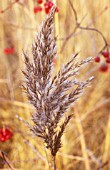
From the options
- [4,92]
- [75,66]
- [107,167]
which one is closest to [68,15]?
[4,92]

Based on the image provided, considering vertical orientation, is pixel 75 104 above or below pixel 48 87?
above

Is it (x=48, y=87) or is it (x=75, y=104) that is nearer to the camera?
(x=48, y=87)

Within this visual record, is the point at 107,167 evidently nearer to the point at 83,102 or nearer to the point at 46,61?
the point at 83,102

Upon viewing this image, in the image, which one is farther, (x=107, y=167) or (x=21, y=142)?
(x=21, y=142)

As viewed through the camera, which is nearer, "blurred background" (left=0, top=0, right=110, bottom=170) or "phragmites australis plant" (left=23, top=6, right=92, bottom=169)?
"phragmites australis plant" (left=23, top=6, right=92, bottom=169)

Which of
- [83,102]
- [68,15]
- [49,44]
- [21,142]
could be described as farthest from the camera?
[68,15]

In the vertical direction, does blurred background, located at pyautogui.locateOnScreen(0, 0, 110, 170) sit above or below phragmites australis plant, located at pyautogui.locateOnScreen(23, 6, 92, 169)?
above

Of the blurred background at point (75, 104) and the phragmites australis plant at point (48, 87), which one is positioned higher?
the blurred background at point (75, 104)

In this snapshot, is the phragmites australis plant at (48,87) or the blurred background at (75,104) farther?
the blurred background at (75,104)
